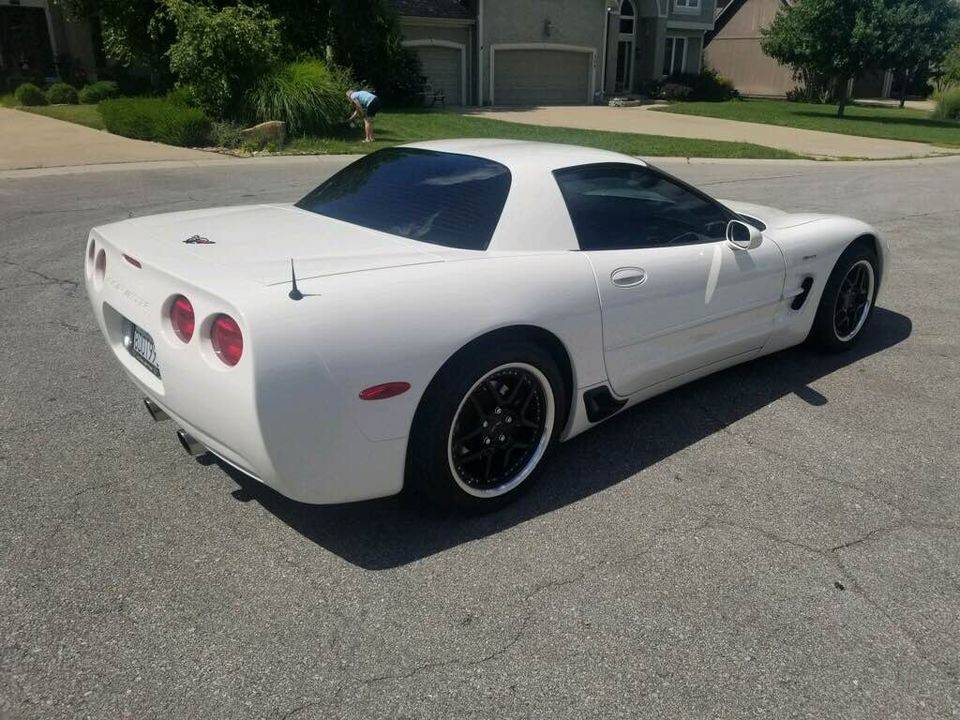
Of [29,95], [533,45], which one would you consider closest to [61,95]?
[29,95]

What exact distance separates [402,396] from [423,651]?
84 cm

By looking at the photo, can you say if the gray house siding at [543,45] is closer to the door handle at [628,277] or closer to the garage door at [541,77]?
the garage door at [541,77]

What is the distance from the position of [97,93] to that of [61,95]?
974 millimetres

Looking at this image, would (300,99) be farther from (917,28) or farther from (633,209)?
(917,28)

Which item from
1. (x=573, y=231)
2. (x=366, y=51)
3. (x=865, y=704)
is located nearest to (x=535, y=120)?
(x=366, y=51)

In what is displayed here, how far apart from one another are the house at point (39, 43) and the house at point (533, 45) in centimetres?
1070

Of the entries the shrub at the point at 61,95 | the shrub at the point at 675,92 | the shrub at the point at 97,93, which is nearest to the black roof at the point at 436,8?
the shrub at the point at 97,93

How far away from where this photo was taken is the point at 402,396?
2805 millimetres

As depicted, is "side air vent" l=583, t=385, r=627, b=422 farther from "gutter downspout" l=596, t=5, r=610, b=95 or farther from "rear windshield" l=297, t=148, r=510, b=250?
"gutter downspout" l=596, t=5, r=610, b=95

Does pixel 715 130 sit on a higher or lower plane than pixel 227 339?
lower

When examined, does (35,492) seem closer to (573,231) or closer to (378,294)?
(378,294)

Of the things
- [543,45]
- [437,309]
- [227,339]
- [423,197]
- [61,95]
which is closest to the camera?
[227,339]

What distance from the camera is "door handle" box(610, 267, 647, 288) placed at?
3518 millimetres

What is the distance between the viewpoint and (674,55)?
39.9 metres
